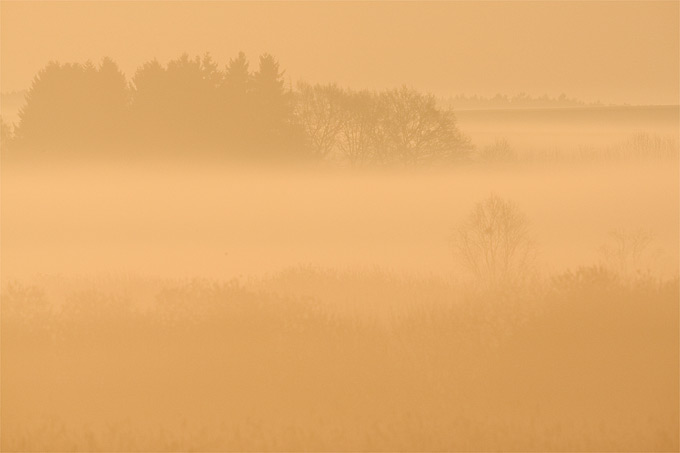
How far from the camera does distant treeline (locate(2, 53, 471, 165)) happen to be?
1227 inches

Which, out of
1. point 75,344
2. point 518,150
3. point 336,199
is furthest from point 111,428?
point 518,150

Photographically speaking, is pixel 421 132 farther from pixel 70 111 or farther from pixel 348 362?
pixel 348 362

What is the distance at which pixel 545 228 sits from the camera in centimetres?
2744

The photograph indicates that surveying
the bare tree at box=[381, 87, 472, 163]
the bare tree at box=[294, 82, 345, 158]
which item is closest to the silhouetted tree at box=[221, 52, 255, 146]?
the bare tree at box=[294, 82, 345, 158]

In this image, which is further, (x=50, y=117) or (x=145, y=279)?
(x=50, y=117)

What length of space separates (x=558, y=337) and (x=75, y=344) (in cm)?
597

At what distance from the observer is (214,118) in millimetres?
31297

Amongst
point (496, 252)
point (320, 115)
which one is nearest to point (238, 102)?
point (320, 115)

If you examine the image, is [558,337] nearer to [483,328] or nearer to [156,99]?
[483,328]

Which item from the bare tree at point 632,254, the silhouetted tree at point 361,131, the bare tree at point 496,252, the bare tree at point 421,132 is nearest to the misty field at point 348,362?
the bare tree at point 632,254

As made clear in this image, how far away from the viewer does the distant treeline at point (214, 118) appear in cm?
3117

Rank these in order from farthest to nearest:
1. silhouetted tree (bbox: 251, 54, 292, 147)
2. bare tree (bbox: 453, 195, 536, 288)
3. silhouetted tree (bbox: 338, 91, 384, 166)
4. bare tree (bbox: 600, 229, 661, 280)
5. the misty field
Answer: silhouetted tree (bbox: 338, 91, 384, 166) → silhouetted tree (bbox: 251, 54, 292, 147) → bare tree (bbox: 600, 229, 661, 280) → bare tree (bbox: 453, 195, 536, 288) → the misty field

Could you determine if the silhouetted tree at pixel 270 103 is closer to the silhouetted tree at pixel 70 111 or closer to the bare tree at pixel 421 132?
the bare tree at pixel 421 132

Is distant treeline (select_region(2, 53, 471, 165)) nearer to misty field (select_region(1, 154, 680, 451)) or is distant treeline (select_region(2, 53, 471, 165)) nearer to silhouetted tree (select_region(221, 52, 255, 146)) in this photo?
silhouetted tree (select_region(221, 52, 255, 146))
